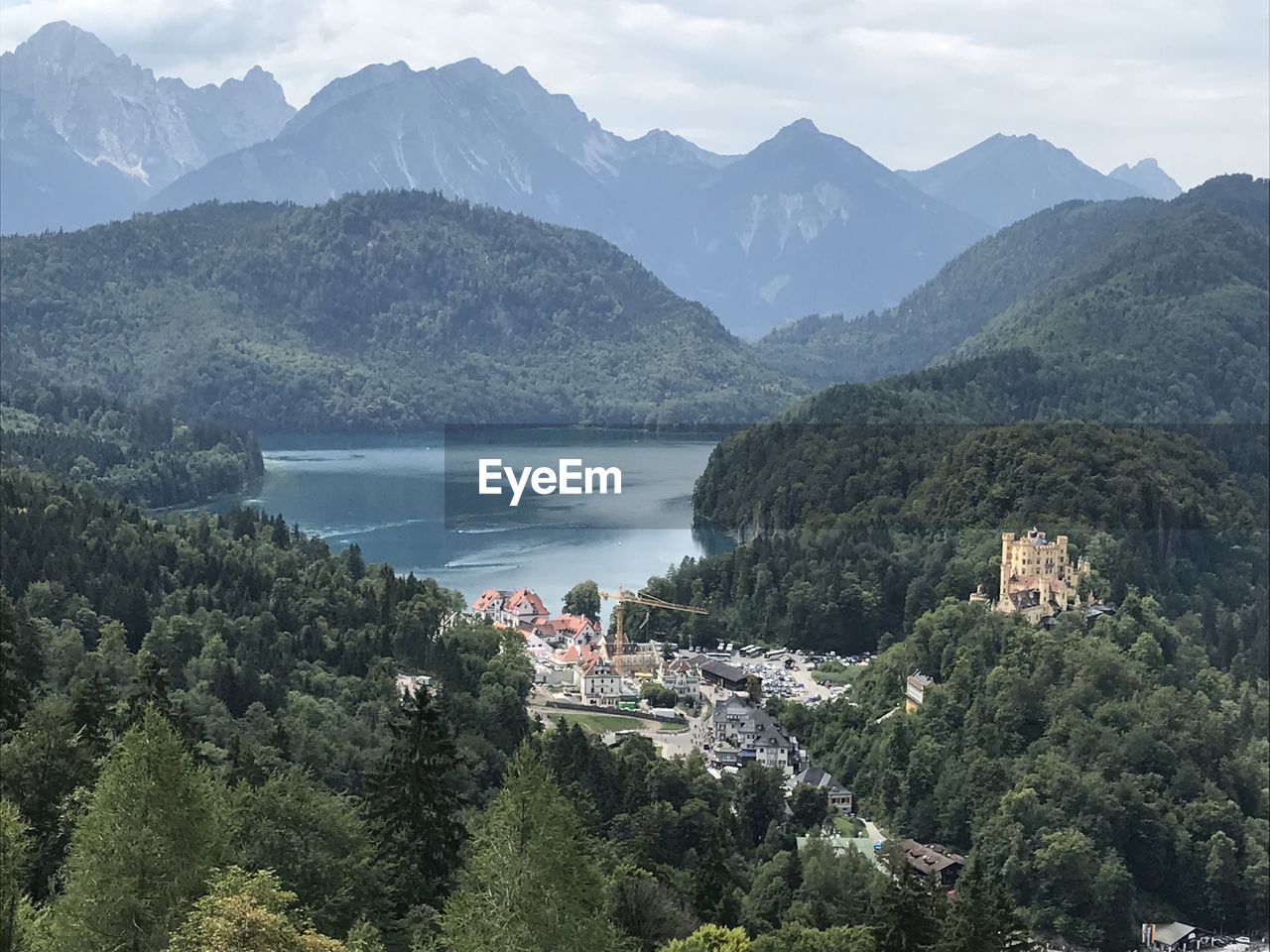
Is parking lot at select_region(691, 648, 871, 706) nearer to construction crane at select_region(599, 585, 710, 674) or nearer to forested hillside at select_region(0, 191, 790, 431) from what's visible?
construction crane at select_region(599, 585, 710, 674)

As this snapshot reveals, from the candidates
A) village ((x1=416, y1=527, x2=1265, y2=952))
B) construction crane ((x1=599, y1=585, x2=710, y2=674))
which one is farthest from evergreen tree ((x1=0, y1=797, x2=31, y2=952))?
construction crane ((x1=599, y1=585, x2=710, y2=674))

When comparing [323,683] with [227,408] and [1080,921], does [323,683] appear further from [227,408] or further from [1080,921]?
[227,408]

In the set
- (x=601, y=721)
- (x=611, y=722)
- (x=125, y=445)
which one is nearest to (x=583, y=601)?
(x=611, y=722)

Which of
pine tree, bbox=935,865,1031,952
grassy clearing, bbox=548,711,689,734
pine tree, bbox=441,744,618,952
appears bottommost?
grassy clearing, bbox=548,711,689,734

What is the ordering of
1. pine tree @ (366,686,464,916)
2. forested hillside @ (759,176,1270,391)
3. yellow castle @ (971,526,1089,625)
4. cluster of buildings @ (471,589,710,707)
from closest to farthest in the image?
pine tree @ (366,686,464,916) < cluster of buildings @ (471,589,710,707) < yellow castle @ (971,526,1089,625) < forested hillside @ (759,176,1270,391)

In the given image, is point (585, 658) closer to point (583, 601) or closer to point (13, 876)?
point (583, 601)

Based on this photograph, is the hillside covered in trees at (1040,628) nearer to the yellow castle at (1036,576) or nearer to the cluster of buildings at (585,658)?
the yellow castle at (1036,576)
